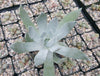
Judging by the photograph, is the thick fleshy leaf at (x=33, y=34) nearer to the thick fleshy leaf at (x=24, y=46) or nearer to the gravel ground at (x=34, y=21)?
the thick fleshy leaf at (x=24, y=46)

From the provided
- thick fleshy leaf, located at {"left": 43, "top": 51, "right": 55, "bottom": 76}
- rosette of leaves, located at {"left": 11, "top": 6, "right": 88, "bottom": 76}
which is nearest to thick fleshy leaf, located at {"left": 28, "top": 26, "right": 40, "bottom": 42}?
rosette of leaves, located at {"left": 11, "top": 6, "right": 88, "bottom": 76}

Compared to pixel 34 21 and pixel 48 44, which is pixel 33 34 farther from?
pixel 34 21

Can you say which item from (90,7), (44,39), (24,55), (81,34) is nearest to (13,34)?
(24,55)

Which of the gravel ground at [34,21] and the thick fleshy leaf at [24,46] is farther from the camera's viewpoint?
the gravel ground at [34,21]

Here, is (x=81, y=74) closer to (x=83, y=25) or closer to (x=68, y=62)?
(x=68, y=62)

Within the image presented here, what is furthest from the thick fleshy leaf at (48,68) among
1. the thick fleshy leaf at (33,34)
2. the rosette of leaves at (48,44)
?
the thick fleshy leaf at (33,34)

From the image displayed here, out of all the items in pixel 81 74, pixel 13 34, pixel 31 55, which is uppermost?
pixel 13 34

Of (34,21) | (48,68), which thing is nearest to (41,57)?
(48,68)
